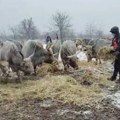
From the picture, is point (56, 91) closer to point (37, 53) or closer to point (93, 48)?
point (37, 53)

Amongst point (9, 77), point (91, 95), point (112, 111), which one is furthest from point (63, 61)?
point (112, 111)

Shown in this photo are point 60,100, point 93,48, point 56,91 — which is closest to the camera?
point 60,100

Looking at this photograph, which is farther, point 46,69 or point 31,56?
point 46,69

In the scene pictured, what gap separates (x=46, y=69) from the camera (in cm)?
1431

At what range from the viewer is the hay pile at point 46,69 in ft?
46.0

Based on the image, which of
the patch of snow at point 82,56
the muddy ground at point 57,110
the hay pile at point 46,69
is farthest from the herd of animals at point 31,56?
the muddy ground at point 57,110

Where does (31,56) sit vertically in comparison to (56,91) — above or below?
above

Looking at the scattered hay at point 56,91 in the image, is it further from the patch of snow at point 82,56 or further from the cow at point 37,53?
the patch of snow at point 82,56

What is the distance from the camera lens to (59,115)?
806cm

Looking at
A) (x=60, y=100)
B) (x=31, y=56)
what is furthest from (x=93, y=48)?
(x=60, y=100)

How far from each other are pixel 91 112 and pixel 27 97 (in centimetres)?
224

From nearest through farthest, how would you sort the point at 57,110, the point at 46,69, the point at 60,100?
the point at 57,110, the point at 60,100, the point at 46,69

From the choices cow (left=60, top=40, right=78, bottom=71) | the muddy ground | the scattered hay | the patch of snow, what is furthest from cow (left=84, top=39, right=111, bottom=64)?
the muddy ground

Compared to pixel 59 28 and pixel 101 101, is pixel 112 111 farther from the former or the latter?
pixel 59 28
